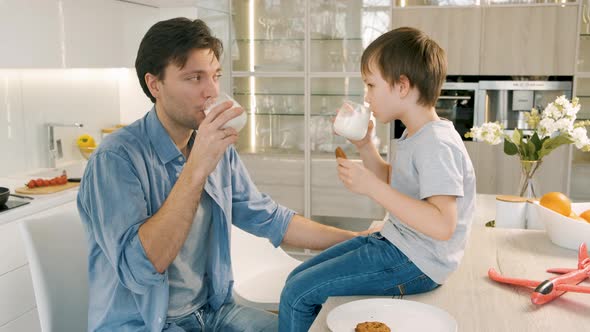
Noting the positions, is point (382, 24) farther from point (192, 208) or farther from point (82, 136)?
point (192, 208)

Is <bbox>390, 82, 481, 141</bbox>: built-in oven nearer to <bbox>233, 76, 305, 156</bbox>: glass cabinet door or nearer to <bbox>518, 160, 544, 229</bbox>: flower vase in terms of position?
<bbox>233, 76, 305, 156</bbox>: glass cabinet door

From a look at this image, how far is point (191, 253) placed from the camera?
161 cm

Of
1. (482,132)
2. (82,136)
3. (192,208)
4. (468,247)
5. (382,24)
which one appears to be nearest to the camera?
(192,208)

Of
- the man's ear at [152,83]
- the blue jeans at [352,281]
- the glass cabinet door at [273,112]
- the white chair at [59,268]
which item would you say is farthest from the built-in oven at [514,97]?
the white chair at [59,268]

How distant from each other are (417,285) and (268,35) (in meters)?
3.13

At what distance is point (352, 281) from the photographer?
1394 millimetres

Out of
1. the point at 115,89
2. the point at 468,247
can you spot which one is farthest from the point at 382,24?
the point at 468,247

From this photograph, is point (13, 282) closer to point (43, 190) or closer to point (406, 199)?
point (43, 190)

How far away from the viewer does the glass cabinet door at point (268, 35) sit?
4145 millimetres

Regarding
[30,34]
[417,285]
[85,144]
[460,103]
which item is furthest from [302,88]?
[417,285]

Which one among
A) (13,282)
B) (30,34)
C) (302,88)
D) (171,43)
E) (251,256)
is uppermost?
(30,34)

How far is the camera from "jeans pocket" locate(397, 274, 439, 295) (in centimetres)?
139

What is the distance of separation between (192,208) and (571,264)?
37.8 inches

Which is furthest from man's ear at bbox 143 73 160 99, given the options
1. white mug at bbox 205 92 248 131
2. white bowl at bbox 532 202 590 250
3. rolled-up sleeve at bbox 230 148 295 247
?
white bowl at bbox 532 202 590 250
